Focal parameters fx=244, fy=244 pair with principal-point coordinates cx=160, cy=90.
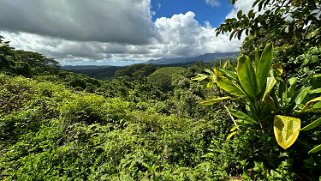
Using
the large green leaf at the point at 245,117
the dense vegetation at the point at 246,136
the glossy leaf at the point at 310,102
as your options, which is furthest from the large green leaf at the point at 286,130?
the large green leaf at the point at 245,117

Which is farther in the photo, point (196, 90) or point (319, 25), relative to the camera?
point (196, 90)

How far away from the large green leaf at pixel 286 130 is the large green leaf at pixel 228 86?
1.50ft

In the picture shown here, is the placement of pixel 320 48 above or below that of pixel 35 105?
above

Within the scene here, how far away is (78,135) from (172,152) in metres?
1.42

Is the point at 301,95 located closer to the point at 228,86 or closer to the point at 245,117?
the point at 245,117

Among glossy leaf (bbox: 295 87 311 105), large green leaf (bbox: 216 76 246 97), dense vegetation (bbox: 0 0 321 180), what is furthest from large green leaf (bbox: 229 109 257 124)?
glossy leaf (bbox: 295 87 311 105)

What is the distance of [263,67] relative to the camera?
205 cm

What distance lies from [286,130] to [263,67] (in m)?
0.58

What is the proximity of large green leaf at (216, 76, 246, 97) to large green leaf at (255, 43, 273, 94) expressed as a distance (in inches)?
6.3

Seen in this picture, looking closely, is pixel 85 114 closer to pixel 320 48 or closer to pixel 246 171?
pixel 246 171

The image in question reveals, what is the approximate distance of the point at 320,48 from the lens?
207 centimetres

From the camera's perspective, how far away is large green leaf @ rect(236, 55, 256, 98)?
6.56ft

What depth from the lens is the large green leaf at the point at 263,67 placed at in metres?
2.01

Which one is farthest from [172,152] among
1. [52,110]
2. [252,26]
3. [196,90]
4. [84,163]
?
[196,90]
